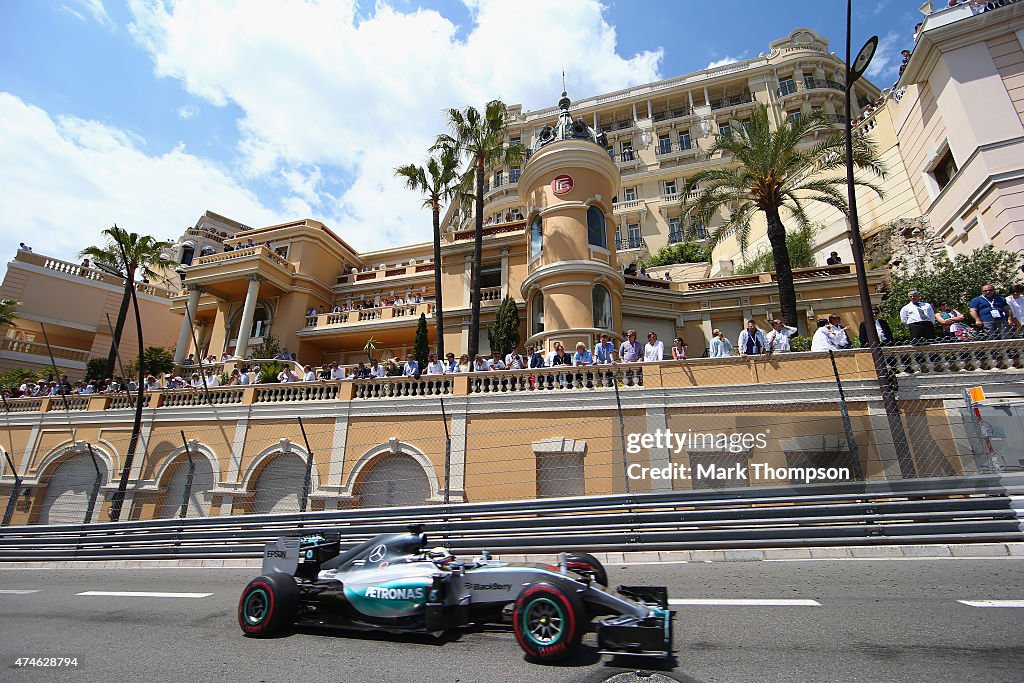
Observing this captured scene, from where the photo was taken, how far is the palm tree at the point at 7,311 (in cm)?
2933

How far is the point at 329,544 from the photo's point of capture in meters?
5.53

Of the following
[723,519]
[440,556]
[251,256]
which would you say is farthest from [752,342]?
[251,256]

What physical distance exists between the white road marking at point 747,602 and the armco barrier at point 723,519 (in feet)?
6.23

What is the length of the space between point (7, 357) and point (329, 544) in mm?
38587

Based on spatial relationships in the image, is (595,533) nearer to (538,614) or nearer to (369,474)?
(538,614)

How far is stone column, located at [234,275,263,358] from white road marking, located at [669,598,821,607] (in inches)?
1010

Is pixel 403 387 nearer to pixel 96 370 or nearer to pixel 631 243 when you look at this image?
pixel 96 370

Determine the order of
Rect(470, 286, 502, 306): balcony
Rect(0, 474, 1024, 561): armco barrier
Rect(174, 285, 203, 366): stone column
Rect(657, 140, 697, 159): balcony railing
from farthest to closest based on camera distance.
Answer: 1. Rect(657, 140, 697, 159): balcony railing
2. Rect(174, 285, 203, 366): stone column
3. Rect(470, 286, 502, 306): balcony
4. Rect(0, 474, 1024, 561): armco barrier

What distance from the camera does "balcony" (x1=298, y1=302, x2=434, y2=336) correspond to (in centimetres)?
2575

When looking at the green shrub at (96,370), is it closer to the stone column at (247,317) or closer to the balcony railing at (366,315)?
the stone column at (247,317)

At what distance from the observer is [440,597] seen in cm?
442

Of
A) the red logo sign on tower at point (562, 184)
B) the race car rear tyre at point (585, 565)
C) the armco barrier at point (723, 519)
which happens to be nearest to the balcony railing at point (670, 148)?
the red logo sign on tower at point (562, 184)

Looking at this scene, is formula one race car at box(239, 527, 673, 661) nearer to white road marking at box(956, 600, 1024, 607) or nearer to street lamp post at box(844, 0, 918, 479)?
white road marking at box(956, 600, 1024, 607)

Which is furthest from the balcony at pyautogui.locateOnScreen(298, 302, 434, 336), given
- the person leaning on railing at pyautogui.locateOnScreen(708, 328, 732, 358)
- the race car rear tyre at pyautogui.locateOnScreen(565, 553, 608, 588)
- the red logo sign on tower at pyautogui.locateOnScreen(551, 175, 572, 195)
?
the race car rear tyre at pyautogui.locateOnScreen(565, 553, 608, 588)
